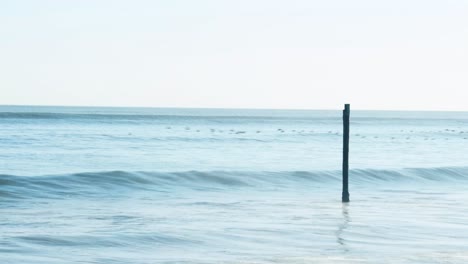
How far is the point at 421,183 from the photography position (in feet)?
100

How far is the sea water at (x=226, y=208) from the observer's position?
1434 cm

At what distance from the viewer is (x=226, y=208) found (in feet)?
69.4

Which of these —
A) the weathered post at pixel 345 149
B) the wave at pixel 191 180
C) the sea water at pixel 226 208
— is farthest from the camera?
the wave at pixel 191 180

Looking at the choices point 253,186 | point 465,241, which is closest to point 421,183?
point 253,186

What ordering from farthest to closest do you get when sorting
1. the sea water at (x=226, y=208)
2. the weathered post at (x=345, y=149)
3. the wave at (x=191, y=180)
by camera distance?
the wave at (x=191, y=180), the weathered post at (x=345, y=149), the sea water at (x=226, y=208)

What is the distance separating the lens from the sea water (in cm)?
1434

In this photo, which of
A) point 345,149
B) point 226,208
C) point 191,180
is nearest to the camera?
point 226,208

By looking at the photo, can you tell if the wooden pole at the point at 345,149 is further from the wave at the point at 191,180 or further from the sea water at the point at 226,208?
the wave at the point at 191,180

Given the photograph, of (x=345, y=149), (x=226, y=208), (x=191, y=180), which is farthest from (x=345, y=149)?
(x=191, y=180)

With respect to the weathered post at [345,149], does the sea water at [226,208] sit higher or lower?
lower

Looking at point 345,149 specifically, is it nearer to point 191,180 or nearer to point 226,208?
point 226,208

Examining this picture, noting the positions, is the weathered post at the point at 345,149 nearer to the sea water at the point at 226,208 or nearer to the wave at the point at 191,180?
the sea water at the point at 226,208

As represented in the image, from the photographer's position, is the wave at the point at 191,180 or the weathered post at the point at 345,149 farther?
the wave at the point at 191,180

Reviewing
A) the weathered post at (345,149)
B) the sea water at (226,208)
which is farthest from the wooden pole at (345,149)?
the sea water at (226,208)
